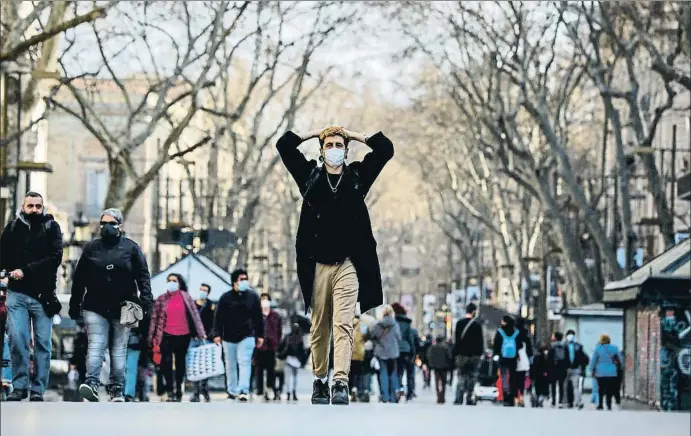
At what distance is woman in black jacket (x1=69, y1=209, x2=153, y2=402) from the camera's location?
45.6 ft

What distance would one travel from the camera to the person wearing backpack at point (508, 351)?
28.1m

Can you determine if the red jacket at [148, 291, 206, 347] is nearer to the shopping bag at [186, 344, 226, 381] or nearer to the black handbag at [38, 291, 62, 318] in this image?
the shopping bag at [186, 344, 226, 381]

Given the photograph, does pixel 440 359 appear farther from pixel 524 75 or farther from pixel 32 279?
pixel 32 279

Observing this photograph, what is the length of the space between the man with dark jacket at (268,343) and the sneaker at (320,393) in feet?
47.9

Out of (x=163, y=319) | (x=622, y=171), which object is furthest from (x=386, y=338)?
(x=622, y=171)

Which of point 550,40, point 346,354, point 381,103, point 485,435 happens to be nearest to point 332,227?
point 346,354

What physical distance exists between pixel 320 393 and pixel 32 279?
311cm

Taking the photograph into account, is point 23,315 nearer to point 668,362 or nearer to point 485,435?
point 485,435

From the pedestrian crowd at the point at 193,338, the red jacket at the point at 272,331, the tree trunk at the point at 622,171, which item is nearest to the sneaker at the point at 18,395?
Result: the pedestrian crowd at the point at 193,338

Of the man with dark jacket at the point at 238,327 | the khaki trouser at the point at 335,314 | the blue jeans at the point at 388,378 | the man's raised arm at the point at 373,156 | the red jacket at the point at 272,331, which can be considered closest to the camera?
the khaki trouser at the point at 335,314

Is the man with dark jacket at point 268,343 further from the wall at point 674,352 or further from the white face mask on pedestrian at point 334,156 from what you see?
the white face mask on pedestrian at point 334,156

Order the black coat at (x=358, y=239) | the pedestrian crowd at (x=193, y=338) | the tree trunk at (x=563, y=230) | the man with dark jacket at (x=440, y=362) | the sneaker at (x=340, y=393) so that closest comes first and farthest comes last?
1. the sneaker at (x=340, y=393)
2. the black coat at (x=358, y=239)
3. the pedestrian crowd at (x=193, y=338)
4. the man with dark jacket at (x=440, y=362)
5. the tree trunk at (x=563, y=230)

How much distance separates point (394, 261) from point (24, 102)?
4016 inches

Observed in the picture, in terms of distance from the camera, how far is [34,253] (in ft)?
46.0
